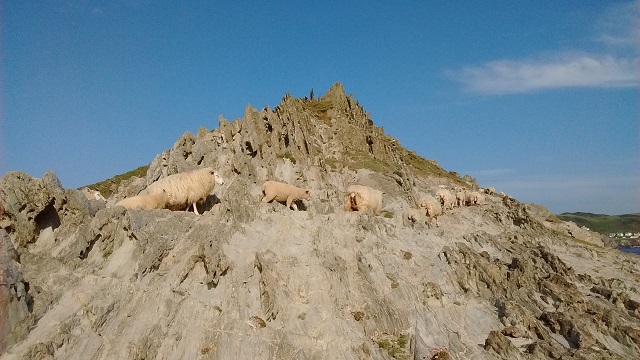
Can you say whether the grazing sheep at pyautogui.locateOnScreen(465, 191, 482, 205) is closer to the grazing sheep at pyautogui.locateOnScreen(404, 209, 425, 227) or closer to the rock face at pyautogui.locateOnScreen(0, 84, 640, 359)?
the rock face at pyautogui.locateOnScreen(0, 84, 640, 359)

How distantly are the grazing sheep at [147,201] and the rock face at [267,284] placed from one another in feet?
4.14

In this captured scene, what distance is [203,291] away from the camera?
74.4 ft

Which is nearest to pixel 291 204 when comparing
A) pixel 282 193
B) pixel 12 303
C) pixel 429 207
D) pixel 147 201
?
pixel 282 193

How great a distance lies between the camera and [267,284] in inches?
916

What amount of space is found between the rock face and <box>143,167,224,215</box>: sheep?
1.42m

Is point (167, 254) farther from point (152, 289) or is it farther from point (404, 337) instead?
point (404, 337)

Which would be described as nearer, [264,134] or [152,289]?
[152,289]

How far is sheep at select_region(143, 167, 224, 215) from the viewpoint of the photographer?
2822cm

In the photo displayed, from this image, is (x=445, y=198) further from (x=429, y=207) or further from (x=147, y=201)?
(x=147, y=201)

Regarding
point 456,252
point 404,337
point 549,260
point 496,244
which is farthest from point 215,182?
point 549,260

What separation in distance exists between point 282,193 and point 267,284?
8.98 meters

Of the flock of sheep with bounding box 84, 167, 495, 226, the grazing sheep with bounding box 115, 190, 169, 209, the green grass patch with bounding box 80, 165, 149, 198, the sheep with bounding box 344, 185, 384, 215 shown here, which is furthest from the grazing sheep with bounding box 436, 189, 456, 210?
the green grass patch with bounding box 80, 165, 149, 198

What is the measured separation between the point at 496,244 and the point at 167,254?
2686cm

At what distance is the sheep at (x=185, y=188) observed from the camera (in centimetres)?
2822
